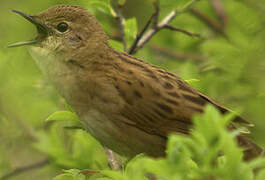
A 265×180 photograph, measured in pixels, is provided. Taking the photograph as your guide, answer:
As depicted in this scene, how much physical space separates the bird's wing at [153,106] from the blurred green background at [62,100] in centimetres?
61

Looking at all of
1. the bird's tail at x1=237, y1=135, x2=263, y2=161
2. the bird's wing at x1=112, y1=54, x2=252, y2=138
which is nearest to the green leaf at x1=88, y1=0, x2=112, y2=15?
the bird's wing at x1=112, y1=54, x2=252, y2=138

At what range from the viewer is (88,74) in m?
3.37

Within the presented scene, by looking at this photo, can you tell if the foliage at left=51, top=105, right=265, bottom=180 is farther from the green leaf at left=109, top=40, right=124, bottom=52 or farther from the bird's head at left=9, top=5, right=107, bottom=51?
the green leaf at left=109, top=40, right=124, bottom=52

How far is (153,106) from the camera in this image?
11.0ft

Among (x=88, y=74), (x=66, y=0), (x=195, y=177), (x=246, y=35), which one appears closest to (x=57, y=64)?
(x=88, y=74)

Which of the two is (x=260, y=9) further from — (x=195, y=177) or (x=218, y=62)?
(x=195, y=177)

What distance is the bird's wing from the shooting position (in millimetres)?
3342

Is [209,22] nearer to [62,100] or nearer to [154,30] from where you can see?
[154,30]

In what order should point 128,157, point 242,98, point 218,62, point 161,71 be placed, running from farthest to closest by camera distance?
point 242,98
point 218,62
point 161,71
point 128,157

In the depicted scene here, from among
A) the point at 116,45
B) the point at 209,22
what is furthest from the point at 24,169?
the point at 209,22

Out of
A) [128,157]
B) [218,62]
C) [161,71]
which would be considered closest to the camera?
[128,157]

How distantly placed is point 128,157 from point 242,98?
1856mm

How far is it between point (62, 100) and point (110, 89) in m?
1.44

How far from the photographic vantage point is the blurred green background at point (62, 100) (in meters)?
4.11
